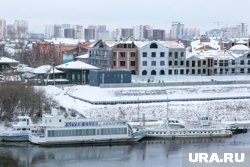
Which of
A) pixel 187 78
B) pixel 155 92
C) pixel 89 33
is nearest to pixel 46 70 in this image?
pixel 187 78

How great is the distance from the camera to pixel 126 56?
38031mm

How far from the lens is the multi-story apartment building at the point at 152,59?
124ft

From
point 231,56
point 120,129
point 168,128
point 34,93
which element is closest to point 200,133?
point 168,128

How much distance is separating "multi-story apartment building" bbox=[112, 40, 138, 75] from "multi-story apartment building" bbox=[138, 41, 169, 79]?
368 millimetres

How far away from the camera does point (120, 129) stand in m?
24.2

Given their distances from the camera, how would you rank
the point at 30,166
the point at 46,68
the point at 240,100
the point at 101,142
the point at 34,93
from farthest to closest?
the point at 46,68
the point at 240,100
the point at 34,93
the point at 101,142
the point at 30,166

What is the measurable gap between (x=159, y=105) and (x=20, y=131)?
7.62 metres

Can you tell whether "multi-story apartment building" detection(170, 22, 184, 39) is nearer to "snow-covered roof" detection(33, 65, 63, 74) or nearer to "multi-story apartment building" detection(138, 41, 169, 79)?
"snow-covered roof" detection(33, 65, 63, 74)

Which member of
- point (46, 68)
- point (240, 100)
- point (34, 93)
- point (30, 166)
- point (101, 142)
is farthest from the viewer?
point (46, 68)

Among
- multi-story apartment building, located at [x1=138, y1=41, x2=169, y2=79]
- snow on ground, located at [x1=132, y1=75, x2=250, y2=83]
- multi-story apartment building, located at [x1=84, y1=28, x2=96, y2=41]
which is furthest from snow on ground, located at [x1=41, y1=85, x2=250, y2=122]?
multi-story apartment building, located at [x1=84, y1=28, x2=96, y2=41]

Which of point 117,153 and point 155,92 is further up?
point 155,92

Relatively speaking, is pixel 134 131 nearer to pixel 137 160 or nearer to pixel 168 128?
pixel 168 128

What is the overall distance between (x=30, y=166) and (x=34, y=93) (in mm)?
7237

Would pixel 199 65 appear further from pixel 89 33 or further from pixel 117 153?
pixel 89 33
